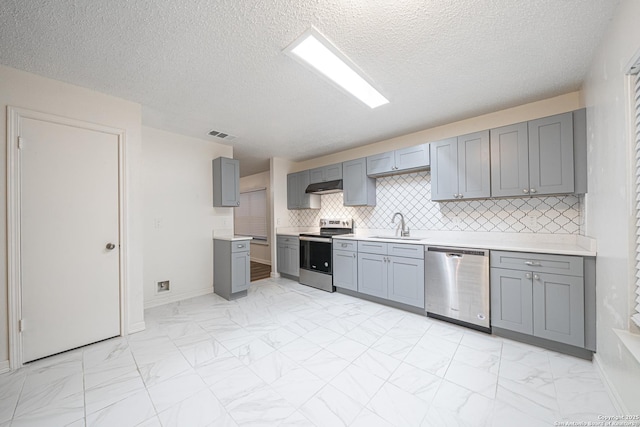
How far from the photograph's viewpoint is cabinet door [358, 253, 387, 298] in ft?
10.7

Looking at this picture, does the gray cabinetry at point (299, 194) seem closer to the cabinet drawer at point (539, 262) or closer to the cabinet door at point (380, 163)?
the cabinet door at point (380, 163)

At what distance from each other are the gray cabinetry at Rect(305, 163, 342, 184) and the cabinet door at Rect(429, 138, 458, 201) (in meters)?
1.59

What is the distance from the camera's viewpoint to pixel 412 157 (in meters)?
3.33

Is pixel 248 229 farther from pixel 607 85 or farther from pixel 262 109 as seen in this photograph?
pixel 607 85

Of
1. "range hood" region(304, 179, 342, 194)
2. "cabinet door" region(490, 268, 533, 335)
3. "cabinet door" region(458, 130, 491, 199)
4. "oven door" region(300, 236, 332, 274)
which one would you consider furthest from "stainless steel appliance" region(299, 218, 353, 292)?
"cabinet door" region(490, 268, 533, 335)

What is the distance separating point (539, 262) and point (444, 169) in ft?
A: 4.54

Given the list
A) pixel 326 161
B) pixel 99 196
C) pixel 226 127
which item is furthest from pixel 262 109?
pixel 326 161

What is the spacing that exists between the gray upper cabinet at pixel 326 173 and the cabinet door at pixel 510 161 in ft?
7.34

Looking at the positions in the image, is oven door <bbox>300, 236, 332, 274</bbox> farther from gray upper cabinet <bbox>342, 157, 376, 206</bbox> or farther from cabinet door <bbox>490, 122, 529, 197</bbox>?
cabinet door <bbox>490, 122, 529, 197</bbox>

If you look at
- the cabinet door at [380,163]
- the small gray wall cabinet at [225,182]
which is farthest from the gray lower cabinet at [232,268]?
the cabinet door at [380,163]

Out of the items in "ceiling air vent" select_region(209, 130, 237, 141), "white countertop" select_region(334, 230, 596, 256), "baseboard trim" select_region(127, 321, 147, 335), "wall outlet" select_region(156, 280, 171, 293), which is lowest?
"baseboard trim" select_region(127, 321, 147, 335)

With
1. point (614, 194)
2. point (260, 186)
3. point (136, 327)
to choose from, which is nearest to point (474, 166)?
point (614, 194)

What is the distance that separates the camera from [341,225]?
4387 mm

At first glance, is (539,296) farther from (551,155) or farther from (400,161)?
(400,161)
